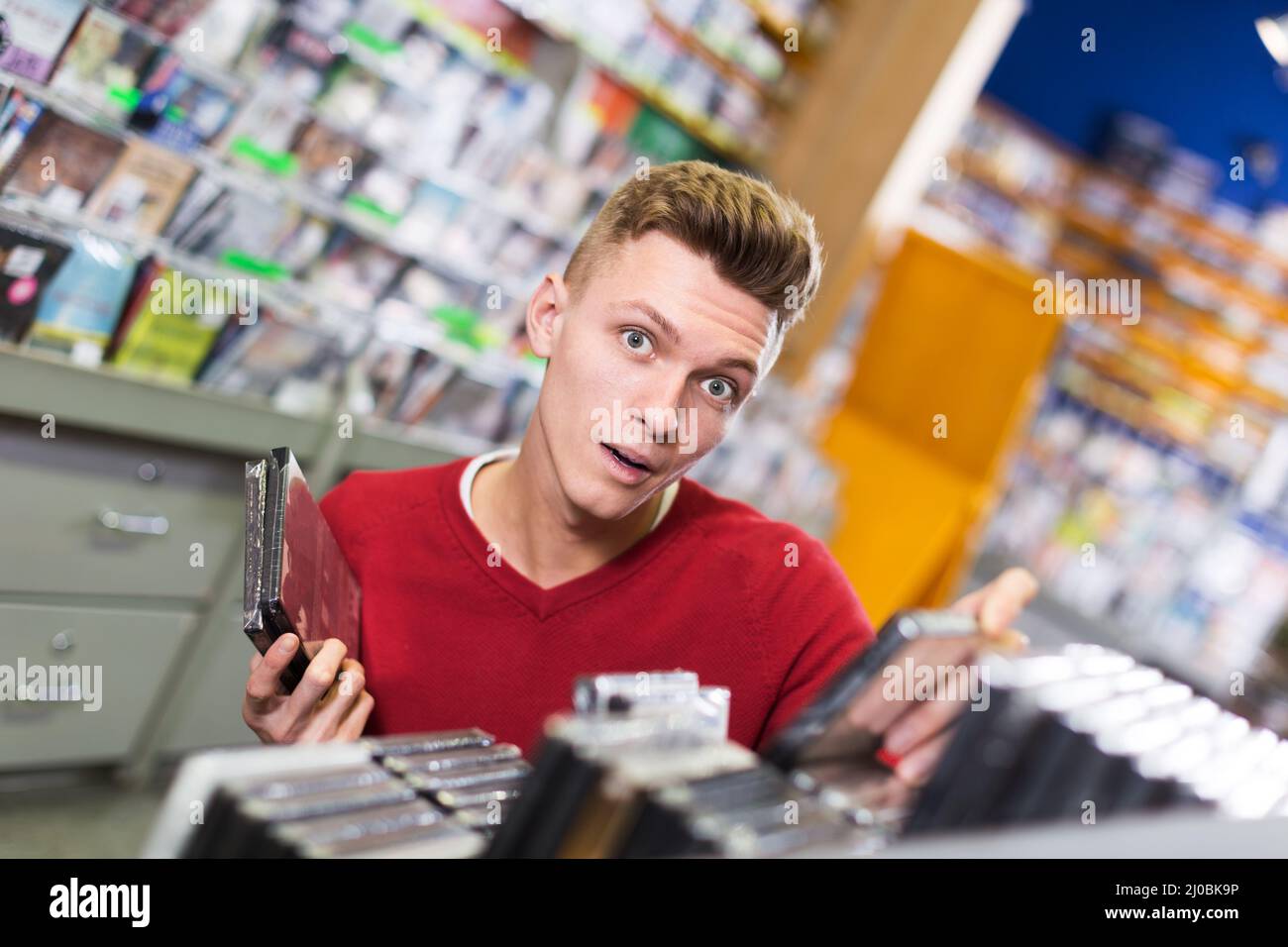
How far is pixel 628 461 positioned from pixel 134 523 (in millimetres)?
1800

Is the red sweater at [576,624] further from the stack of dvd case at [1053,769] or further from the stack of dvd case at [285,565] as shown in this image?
the stack of dvd case at [1053,769]

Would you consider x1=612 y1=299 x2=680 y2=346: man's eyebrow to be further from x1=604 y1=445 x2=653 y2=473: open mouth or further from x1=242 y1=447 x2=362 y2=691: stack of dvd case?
x1=242 y1=447 x2=362 y2=691: stack of dvd case

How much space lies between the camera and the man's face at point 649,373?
1.28 m

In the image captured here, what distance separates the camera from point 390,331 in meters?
2.96

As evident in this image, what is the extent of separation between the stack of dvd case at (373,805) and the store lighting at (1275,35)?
22.7 ft

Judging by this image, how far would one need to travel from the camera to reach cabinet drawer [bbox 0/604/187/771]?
243cm

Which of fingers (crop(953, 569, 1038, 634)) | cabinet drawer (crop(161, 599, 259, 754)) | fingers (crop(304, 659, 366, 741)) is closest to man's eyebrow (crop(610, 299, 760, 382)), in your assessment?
fingers (crop(953, 569, 1038, 634))

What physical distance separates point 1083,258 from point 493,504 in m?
6.41

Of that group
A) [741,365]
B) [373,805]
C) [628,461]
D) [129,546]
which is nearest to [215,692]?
[129,546]

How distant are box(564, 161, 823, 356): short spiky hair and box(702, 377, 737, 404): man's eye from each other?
0.40ft

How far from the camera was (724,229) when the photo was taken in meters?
1.32

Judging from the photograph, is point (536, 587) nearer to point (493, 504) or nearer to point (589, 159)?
point (493, 504)
